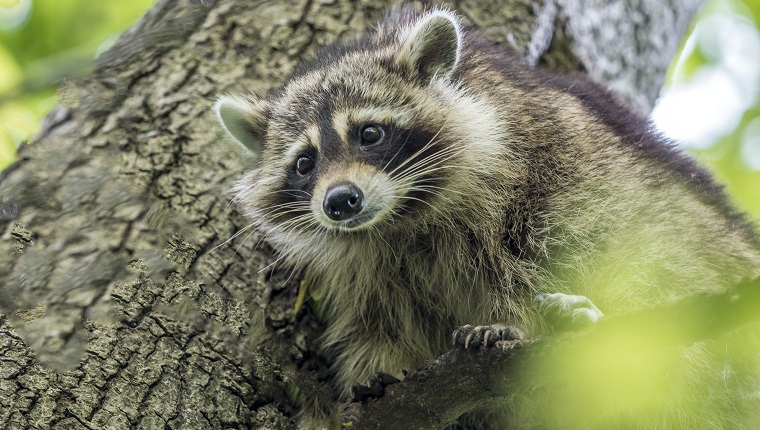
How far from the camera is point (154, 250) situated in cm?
324

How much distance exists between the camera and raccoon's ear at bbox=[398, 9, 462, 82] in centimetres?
357

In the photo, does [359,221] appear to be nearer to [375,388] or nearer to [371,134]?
[371,134]

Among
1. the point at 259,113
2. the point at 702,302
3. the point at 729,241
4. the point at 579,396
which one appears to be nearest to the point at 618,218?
the point at 729,241

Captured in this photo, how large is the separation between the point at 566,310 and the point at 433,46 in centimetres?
159

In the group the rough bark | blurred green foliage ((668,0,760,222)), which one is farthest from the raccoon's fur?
blurred green foliage ((668,0,760,222))

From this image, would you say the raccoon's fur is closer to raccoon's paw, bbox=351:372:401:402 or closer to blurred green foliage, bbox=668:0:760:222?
raccoon's paw, bbox=351:372:401:402

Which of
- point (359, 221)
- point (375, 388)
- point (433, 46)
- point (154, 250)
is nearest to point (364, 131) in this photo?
point (359, 221)

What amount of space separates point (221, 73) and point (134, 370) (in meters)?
1.64

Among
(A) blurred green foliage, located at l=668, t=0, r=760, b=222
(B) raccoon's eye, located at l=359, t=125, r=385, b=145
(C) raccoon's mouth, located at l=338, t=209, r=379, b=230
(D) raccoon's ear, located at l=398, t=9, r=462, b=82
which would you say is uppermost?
(A) blurred green foliage, located at l=668, t=0, r=760, b=222

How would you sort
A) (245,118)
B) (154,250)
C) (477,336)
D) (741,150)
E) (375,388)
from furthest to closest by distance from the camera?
(741,150) < (245,118) < (154,250) < (375,388) < (477,336)

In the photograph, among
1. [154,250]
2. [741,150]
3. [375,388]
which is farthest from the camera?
[741,150]

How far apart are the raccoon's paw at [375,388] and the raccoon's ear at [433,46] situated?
169cm

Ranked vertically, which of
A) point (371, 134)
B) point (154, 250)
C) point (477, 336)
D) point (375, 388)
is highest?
point (371, 134)

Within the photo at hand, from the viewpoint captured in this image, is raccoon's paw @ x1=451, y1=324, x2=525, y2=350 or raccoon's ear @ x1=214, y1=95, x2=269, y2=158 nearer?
raccoon's paw @ x1=451, y1=324, x2=525, y2=350
